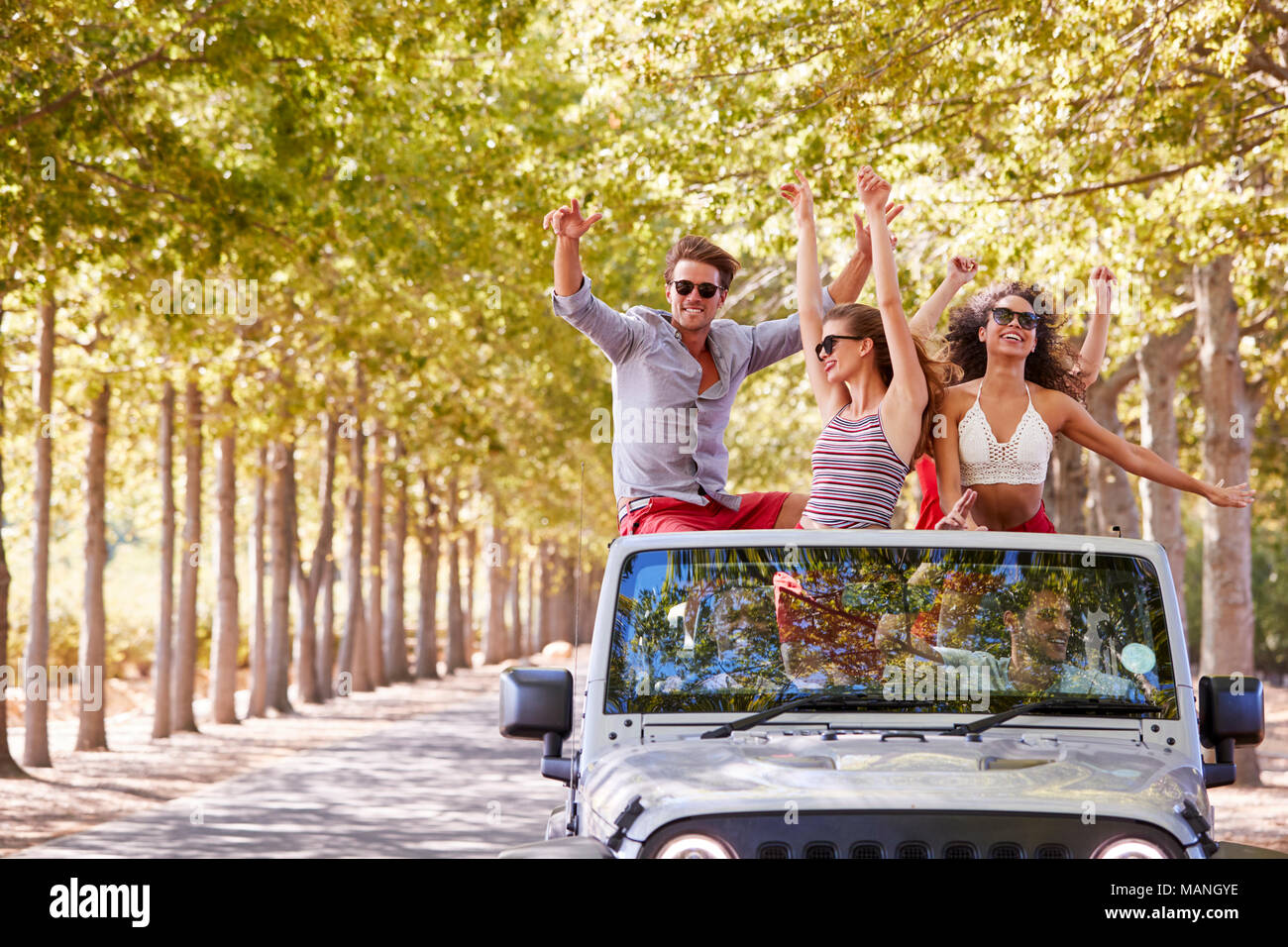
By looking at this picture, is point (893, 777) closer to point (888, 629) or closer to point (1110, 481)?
point (888, 629)

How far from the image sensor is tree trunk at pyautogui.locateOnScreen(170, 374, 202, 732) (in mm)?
22203

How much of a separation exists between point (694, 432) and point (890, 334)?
988 millimetres

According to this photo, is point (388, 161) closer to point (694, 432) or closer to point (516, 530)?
point (694, 432)

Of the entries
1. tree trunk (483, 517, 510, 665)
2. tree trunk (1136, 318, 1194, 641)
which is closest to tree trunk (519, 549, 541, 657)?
tree trunk (483, 517, 510, 665)

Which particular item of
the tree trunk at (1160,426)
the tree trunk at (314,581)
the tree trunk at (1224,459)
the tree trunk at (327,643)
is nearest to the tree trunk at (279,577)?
the tree trunk at (314,581)

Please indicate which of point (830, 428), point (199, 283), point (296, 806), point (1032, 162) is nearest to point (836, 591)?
point (830, 428)

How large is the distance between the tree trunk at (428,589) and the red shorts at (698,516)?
34.0 m

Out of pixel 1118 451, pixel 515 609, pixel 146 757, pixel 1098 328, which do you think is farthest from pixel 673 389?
pixel 515 609

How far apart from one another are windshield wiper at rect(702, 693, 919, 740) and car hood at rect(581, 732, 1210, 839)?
2.8 inches

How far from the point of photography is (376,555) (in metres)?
33.7

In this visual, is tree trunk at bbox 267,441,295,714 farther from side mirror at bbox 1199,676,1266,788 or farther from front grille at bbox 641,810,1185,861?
front grille at bbox 641,810,1185,861

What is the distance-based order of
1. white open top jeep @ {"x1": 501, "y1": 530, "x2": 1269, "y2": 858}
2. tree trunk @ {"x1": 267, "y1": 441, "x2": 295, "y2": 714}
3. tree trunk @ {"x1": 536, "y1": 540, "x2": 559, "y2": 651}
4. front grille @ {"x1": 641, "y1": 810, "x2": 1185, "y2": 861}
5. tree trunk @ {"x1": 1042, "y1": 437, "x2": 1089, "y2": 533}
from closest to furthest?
front grille @ {"x1": 641, "y1": 810, "x2": 1185, "y2": 861}
white open top jeep @ {"x1": 501, "y1": 530, "x2": 1269, "y2": 858}
tree trunk @ {"x1": 1042, "y1": 437, "x2": 1089, "y2": 533}
tree trunk @ {"x1": 267, "y1": 441, "x2": 295, "y2": 714}
tree trunk @ {"x1": 536, "y1": 540, "x2": 559, "y2": 651}

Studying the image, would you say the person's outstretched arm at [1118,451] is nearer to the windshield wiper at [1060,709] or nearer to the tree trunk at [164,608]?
the windshield wiper at [1060,709]

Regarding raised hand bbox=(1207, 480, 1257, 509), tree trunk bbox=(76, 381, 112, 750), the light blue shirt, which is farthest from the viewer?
tree trunk bbox=(76, 381, 112, 750)
